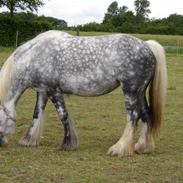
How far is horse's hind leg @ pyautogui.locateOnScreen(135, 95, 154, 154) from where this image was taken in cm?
762

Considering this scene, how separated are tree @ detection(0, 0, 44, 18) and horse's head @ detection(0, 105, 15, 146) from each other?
31.7 meters

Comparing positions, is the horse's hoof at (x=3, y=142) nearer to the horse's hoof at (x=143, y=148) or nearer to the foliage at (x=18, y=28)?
the horse's hoof at (x=143, y=148)

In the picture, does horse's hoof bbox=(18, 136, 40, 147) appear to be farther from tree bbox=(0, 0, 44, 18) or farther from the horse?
tree bbox=(0, 0, 44, 18)

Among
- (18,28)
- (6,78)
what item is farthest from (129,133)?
(18,28)

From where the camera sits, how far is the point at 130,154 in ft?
24.3

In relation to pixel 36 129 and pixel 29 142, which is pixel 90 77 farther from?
pixel 29 142

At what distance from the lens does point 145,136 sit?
25.2 feet

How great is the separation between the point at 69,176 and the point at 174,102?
735 centimetres

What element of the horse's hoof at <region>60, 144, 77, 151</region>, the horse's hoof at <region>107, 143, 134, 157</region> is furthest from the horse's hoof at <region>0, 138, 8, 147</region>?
the horse's hoof at <region>107, 143, 134, 157</region>

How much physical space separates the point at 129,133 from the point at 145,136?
1.24 feet

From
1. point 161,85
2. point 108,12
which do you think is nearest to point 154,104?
point 161,85

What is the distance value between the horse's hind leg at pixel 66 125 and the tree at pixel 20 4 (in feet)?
104

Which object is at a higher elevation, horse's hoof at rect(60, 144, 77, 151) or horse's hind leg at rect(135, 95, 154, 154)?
horse's hind leg at rect(135, 95, 154, 154)

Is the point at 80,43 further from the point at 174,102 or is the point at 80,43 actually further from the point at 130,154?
the point at 174,102
